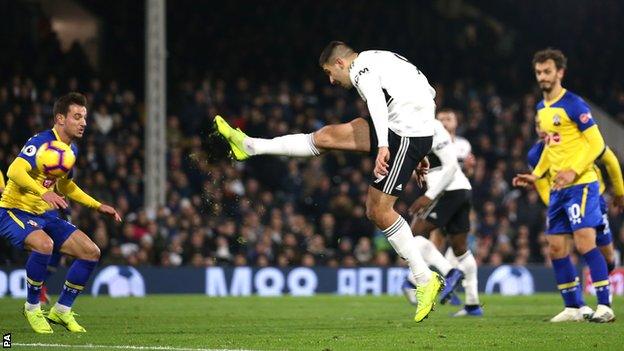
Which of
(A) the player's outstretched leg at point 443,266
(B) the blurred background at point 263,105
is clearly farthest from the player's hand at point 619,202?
(B) the blurred background at point 263,105

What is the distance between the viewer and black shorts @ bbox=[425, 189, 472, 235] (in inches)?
555

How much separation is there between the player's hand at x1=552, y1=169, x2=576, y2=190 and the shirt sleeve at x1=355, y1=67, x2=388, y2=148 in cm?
243

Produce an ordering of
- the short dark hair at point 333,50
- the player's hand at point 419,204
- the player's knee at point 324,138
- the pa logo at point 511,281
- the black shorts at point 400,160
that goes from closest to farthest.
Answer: the black shorts at point 400,160 < the short dark hair at point 333,50 < the player's knee at point 324,138 < the player's hand at point 419,204 < the pa logo at point 511,281

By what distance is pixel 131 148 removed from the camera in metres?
22.3

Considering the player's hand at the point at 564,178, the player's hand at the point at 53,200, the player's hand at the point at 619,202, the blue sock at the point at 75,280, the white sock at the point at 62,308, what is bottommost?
the white sock at the point at 62,308

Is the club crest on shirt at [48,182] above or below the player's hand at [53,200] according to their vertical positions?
above

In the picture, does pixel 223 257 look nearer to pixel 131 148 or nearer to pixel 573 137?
pixel 131 148

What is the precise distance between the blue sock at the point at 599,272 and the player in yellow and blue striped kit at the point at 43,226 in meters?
4.78

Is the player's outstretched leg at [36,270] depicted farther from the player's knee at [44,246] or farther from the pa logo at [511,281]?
the pa logo at [511,281]

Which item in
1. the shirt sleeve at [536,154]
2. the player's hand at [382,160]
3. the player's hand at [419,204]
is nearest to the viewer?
the player's hand at [382,160]

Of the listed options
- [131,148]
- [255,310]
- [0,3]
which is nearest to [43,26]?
[0,3]

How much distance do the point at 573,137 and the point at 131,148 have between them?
484 inches

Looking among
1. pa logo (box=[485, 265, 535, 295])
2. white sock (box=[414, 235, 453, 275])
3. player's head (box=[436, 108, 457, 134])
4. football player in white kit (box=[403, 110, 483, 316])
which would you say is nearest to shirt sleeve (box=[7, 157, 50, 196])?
football player in white kit (box=[403, 110, 483, 316])

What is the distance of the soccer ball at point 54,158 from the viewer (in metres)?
10.5
